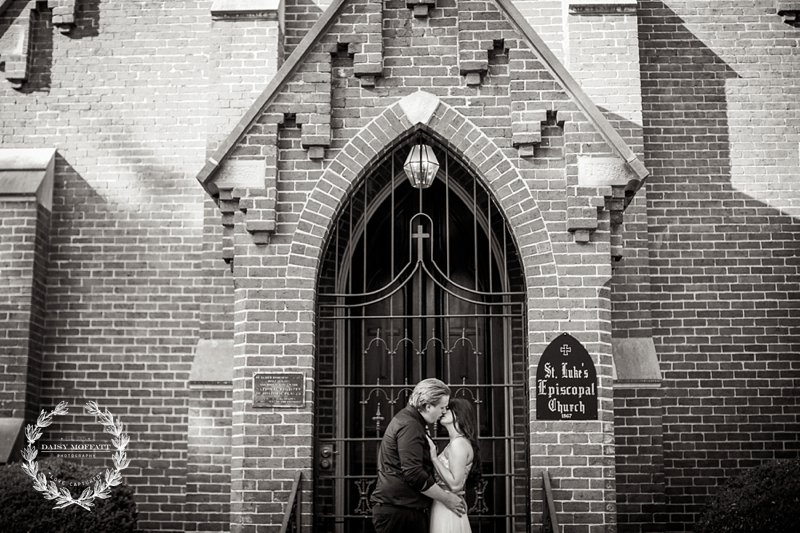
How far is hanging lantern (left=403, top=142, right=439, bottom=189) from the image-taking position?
7.98 metres

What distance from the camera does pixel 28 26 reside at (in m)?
10.2

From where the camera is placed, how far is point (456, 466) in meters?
6.52

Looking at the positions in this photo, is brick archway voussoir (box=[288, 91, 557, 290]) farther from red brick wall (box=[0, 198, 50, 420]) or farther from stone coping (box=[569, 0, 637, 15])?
red brick wall (box=[0, 198, 50, 420])

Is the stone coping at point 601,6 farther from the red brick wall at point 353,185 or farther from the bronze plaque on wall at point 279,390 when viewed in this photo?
the bronze plaque on wall at point 279,390

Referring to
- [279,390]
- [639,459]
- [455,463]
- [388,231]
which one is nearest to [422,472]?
[455,463]

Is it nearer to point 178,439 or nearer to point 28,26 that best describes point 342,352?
point 178,439

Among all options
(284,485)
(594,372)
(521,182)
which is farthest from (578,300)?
(284,485)

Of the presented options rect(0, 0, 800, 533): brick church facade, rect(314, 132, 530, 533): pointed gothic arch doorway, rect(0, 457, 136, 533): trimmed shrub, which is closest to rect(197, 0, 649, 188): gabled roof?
rect(0, 0, 800, 533): brick church facade

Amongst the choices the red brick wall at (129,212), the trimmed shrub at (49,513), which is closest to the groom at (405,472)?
the trimmed shrub at (49,513)

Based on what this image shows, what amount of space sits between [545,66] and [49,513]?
5583mm

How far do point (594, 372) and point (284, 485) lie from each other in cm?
265

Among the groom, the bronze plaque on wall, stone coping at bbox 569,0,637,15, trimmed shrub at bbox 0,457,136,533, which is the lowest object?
trimmed shrub at bbox 0,457,136,533

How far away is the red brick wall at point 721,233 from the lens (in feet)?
30.4

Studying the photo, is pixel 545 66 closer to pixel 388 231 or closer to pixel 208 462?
pixel 388 231
